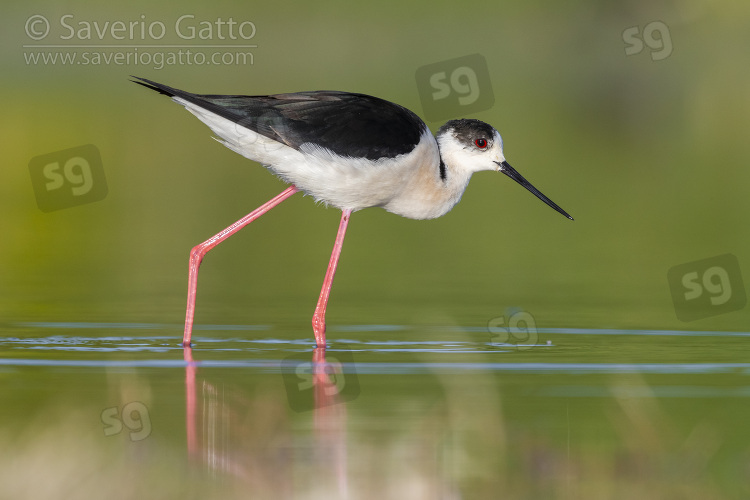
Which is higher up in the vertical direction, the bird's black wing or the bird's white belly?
the bird's black wing

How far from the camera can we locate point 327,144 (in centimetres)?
901

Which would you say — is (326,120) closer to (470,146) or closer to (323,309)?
(323,309)

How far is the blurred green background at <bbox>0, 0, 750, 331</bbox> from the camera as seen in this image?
11.0 metres

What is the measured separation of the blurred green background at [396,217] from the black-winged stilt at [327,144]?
0.93 m

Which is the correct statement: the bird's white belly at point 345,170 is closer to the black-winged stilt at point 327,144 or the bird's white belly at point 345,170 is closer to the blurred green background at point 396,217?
the black-winged stilt at point 327,144

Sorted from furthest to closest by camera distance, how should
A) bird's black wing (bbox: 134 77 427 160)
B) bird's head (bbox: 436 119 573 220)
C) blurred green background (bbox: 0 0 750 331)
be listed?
blurred green background (bbox: 0 0 750 331) → bird's head (bbox: 436 119 573 220) → bird's black wing (bbox: 134 77 427 160)

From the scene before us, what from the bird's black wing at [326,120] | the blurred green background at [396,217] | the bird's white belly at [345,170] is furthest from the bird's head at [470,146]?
the blurred green background at [396,217]

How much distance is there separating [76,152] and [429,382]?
13015 millimetres

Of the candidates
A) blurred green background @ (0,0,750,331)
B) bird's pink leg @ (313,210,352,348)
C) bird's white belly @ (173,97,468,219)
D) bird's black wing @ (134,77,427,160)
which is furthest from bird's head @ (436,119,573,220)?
blurred green background @ (0,0,750,331)

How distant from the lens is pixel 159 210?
54.4 ft

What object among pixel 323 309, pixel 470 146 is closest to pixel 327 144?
pixel 323 309

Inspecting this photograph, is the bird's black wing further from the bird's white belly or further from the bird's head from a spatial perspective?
the bird's head

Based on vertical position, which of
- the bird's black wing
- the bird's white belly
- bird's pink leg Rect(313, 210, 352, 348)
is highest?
the bird's black wing

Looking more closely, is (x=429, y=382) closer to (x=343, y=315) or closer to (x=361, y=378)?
(x=361, y=378)
